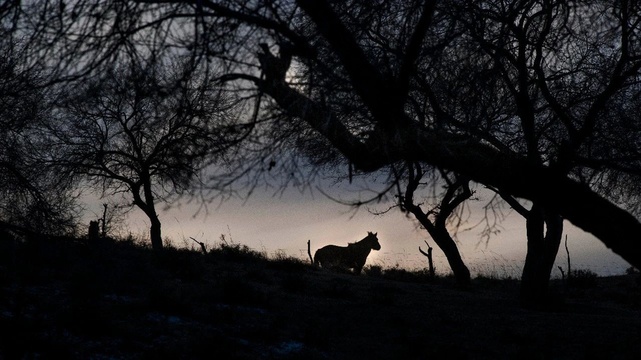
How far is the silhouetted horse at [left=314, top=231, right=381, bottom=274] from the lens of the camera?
2600 cm

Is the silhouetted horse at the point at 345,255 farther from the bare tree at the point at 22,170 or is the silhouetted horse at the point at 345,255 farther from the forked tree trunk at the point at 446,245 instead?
the bare tree at the point at 22,170

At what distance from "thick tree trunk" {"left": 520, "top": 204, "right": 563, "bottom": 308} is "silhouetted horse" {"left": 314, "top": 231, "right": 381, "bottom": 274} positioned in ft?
34.0

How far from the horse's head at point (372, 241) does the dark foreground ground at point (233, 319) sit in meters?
11.9

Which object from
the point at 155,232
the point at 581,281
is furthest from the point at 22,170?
the point at 581,281

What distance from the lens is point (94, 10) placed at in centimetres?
617

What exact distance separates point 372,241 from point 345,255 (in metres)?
1.66

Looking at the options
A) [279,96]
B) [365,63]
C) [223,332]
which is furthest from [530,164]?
[223,332]

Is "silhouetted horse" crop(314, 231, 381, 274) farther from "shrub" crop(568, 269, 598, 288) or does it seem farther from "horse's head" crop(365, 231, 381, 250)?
"shrub" crop(568, 269, 598, 288)

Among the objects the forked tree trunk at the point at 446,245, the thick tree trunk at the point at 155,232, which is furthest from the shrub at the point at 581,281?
the thick tree trunk at the point at 155,232

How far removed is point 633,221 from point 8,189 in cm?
1567

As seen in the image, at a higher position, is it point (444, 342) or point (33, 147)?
point (33, 147)

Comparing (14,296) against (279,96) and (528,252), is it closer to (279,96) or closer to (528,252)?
(279,96)

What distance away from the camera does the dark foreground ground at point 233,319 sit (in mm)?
7672

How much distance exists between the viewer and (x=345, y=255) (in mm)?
26188
